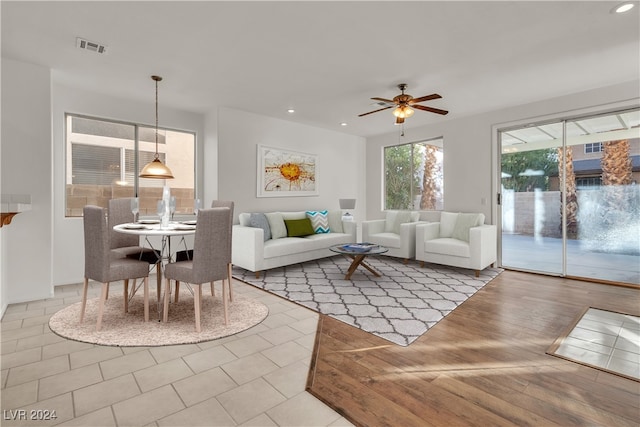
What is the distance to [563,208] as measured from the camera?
4402 mm

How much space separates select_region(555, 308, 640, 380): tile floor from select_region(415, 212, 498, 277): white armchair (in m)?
1.49

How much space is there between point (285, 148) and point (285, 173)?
1.49ft

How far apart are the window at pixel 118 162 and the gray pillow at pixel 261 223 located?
1.15 metres

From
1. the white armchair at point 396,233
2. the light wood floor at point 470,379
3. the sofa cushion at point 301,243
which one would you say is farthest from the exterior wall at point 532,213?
the sofa cushion at point 301,243

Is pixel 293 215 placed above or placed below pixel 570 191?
below

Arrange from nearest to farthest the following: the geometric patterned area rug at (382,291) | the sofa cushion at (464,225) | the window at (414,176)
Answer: the geometric patterned area rug at (382,291)
the sofa cushion at (464,225)
the window at (414,176)

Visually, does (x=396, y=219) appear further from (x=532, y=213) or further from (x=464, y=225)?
(x=532, y=213)

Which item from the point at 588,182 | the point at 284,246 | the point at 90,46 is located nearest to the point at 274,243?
the point at 284,246

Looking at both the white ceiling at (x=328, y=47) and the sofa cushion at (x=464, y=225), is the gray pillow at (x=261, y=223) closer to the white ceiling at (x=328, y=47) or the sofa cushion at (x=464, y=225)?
the white ceiling at (x=328, y=47)

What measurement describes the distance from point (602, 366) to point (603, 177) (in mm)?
3138

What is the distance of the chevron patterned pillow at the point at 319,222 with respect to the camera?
5.44 metres

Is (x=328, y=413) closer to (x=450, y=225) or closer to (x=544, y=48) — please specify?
(x=544, y=48)

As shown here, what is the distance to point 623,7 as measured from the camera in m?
2.34

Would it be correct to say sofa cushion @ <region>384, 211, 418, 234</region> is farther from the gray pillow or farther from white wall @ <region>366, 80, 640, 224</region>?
the gray pillow
